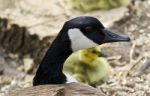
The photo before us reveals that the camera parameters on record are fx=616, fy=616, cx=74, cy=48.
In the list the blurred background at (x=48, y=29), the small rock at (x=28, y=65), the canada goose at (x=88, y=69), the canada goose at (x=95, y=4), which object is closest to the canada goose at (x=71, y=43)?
the canada goose at (x=88, y=69)

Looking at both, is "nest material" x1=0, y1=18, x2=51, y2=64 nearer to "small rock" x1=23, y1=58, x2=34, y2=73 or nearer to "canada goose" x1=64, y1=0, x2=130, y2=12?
"small rock" x1=23, y1=58, x2=34, y2=73

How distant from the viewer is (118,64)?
3.62 meters

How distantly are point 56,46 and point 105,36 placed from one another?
0.76 feet

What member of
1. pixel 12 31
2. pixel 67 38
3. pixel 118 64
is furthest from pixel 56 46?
pixel 12 31

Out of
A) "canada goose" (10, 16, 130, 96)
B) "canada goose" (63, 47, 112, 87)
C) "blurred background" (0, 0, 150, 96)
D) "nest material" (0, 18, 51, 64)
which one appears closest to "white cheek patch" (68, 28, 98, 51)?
"canada goose" (10, 16, 130, 96)

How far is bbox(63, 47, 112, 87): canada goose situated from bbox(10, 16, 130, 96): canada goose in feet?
1.48

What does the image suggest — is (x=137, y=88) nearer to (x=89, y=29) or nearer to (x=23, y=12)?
(x=89, y=29)

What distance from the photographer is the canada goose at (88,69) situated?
3.38 m

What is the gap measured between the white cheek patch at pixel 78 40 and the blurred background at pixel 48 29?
0.74 meters

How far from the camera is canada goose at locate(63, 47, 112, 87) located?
11.1ft

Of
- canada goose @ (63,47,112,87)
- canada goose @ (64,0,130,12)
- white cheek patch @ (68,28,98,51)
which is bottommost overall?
canada goose @ (63,47,112,87)

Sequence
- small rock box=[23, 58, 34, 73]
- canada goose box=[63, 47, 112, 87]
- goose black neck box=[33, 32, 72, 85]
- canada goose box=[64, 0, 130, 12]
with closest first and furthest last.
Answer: goose black neck box=[33, 32, 72, 85], canada goose box=[63, 47, 112, 87], small rock box=[23, 58, 34, 73], canada goose box=[64, 0, 130, 12]

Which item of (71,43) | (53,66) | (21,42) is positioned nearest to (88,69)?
(53,66)

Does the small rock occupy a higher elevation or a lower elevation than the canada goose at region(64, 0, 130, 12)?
lower
